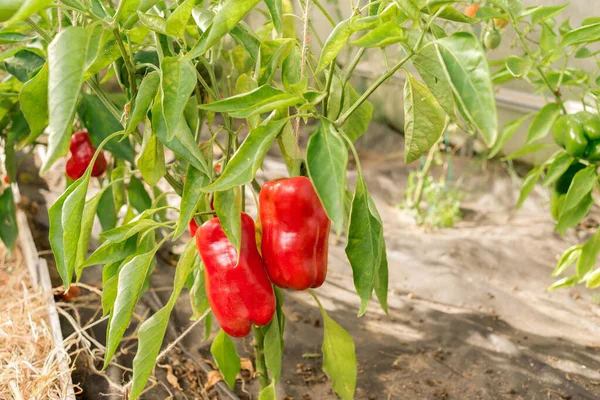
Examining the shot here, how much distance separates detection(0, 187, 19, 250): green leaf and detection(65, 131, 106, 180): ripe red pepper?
11.8 inches

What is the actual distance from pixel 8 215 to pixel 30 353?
474mm

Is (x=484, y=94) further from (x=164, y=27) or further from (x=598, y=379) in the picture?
(x=598, y=379)

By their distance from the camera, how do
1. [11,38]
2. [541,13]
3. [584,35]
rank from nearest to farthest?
[584,35]
[11,38]
[541,13]

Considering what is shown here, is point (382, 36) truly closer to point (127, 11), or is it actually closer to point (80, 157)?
point (127, 11)

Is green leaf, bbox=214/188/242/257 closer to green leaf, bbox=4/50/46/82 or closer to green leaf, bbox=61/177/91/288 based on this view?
green leaf, bbox=61/177/91/288

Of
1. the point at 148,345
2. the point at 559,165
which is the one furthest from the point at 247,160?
the point at 559,165

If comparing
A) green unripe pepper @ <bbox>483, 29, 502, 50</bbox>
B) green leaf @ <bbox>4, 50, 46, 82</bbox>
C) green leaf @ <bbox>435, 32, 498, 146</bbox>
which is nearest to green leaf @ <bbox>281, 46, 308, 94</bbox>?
green leaf @ <bbox>435, 32, 498, 146</bbox>

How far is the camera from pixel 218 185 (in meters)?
0.67

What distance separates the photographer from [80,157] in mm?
1400

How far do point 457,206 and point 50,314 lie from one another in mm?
1847

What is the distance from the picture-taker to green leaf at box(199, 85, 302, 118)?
0.67 meters

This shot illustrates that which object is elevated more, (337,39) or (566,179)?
(337,39)

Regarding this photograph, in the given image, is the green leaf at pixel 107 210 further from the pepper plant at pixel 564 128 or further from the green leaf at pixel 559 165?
the green leaf at pixel 559 165

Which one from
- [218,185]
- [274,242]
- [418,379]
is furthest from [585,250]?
[218,185]
